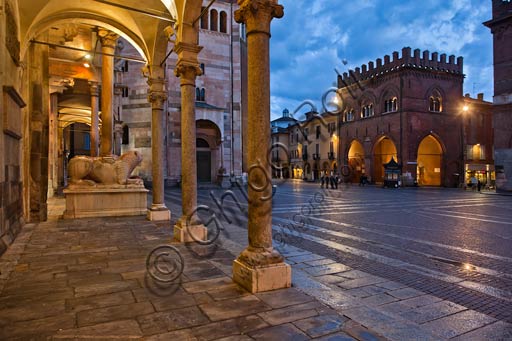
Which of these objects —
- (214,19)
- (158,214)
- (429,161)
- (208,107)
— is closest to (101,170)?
(158,214)

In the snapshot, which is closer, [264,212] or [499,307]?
[499,307]

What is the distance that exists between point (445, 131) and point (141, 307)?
125 feet

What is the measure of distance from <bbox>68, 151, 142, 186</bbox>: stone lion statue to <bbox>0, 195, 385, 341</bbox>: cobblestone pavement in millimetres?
4722

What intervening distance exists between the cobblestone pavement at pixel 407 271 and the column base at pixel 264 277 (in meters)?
0.25

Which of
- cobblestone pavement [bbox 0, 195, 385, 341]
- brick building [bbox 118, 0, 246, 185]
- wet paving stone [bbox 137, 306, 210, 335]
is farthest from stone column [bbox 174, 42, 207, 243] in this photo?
brick building [bbox 118, 0, 246, 185]

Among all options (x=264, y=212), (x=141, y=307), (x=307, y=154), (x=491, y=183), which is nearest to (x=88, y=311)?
(x=141, y=307)

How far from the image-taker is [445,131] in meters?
35.6

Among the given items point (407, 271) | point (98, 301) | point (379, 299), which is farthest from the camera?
point (407, 271)

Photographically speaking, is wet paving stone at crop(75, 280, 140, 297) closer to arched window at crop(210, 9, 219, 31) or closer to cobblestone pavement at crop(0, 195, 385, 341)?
cobblestone pavement at crop(0, 195, 385, 341)

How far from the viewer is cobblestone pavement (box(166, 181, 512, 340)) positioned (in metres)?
3.26

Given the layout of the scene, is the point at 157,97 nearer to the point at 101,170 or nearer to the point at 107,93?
the point at 101,170

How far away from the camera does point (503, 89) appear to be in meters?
24.9

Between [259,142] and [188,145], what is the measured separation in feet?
9.43

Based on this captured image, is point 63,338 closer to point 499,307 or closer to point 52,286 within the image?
point 52,286
